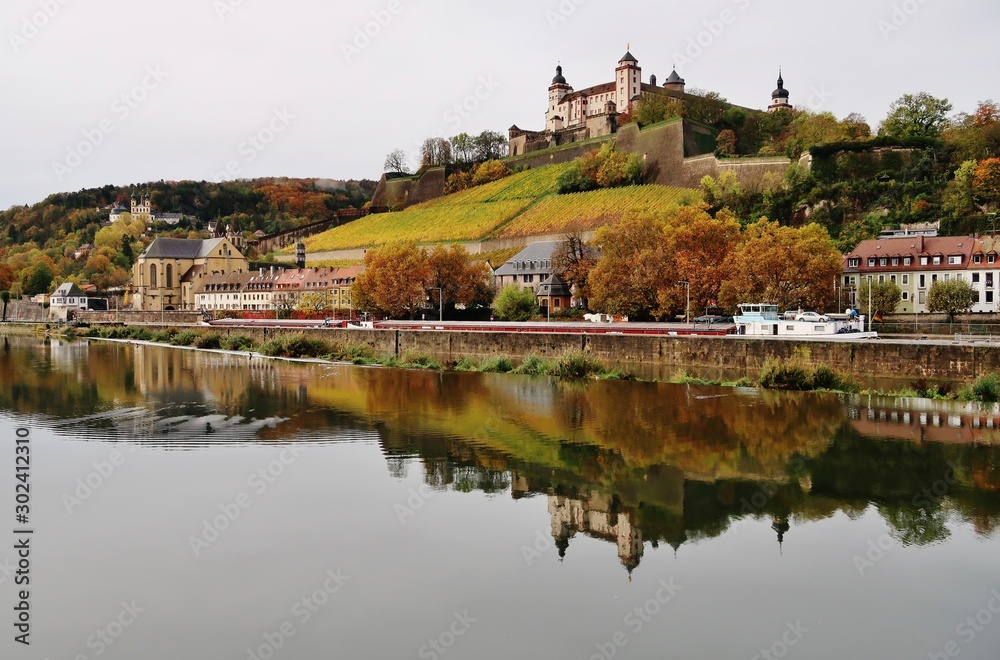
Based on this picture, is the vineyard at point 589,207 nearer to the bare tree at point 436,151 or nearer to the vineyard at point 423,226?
the vineyard at point 423,226

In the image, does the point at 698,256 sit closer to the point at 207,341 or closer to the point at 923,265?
the point at 923,265

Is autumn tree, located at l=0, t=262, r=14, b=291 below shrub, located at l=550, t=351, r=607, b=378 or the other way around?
the other way around

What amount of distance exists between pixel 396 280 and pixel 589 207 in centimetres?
2405

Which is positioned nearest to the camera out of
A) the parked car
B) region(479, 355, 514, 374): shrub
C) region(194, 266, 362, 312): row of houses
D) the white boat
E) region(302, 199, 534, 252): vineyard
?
the white boat

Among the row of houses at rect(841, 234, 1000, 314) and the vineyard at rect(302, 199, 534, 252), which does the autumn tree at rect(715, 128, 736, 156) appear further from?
the row of houses at rect(841, 234, 1000, 314)

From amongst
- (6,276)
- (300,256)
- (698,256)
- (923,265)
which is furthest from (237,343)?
(6,276)

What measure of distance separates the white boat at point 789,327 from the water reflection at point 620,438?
6.45 metres

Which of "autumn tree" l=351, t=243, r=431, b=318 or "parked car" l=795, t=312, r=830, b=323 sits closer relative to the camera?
"parked car" l=795, t=312, r=830, b=323

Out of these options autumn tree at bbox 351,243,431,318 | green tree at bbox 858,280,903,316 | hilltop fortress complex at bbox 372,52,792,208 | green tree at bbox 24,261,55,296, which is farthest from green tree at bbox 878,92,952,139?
green tree at bbox 24,261,55,296

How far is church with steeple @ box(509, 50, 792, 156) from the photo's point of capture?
96.4 metres

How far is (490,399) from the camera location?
28.4 m

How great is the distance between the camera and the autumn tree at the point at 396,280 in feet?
185

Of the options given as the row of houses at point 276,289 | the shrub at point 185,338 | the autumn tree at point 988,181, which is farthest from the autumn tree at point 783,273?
the shrub at point 185,338

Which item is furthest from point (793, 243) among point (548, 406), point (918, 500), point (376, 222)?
point (376, 222)
